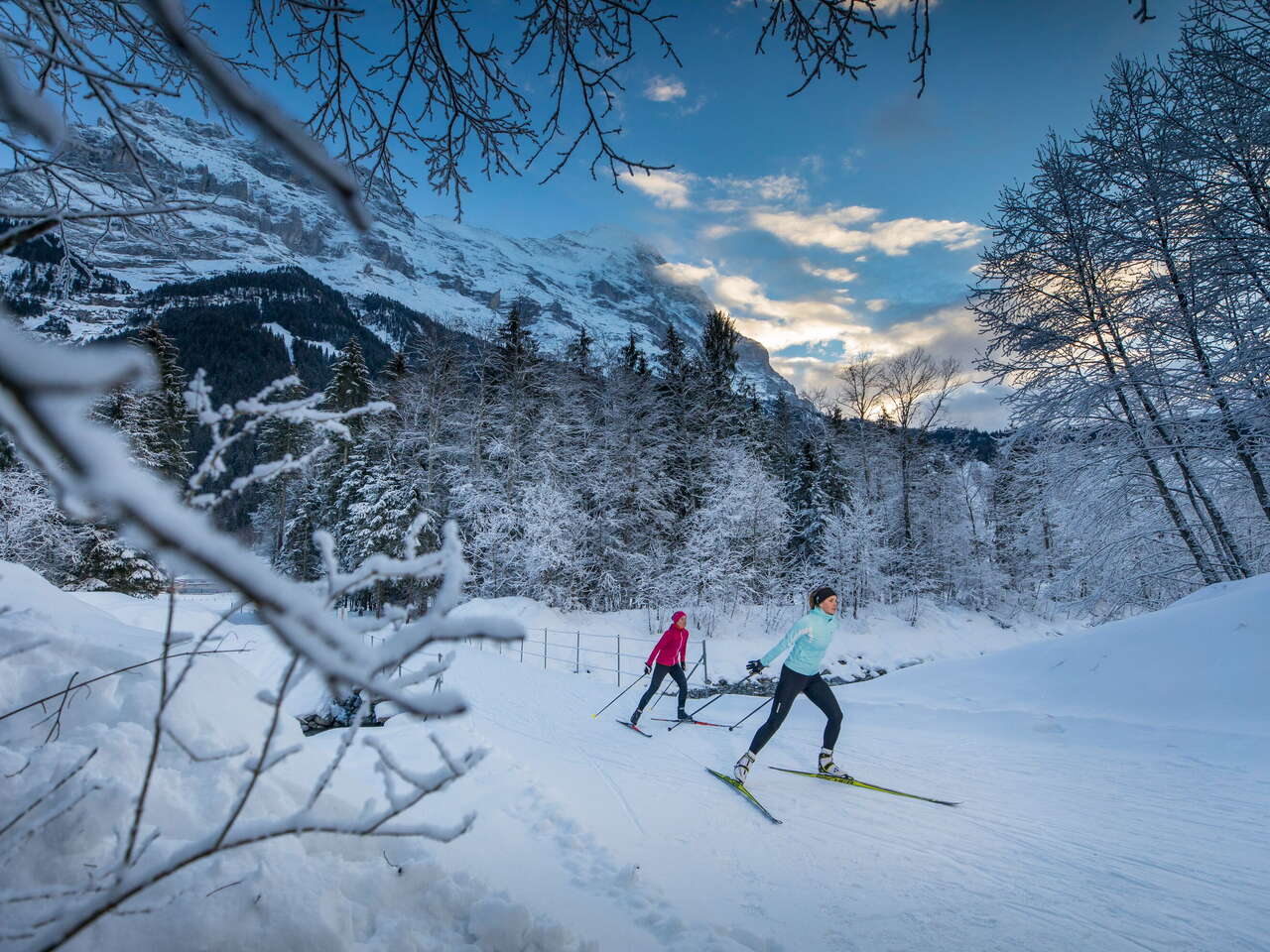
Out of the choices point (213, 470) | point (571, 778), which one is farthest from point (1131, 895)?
point (213, 470)

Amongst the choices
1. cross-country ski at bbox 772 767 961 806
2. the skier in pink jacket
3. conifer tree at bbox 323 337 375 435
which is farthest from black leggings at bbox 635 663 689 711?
conifer tree at bbox 323 337 375 435

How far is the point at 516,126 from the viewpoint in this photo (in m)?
2.84

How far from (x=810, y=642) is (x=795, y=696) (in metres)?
0.49

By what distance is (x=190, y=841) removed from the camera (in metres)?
2.17

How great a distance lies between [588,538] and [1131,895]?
18.2 metres

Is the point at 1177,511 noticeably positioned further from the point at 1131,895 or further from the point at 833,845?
the point at 833,845

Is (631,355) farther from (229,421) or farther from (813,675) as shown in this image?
(229,421)

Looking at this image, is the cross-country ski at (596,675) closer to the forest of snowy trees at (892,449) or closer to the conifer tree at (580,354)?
the forest of snowy trees at (892,449)

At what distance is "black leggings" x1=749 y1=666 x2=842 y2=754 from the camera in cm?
483

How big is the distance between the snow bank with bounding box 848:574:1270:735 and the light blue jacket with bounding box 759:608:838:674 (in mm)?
3187

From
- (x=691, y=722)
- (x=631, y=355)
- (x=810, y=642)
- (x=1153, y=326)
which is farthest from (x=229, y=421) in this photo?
(x=631, y=355)

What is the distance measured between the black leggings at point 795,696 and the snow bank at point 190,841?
288 cm

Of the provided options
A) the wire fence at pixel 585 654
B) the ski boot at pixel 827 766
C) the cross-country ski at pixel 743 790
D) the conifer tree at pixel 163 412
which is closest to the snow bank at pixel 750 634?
the wire fence at pixel 585 654

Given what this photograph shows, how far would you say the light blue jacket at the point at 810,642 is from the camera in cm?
498
